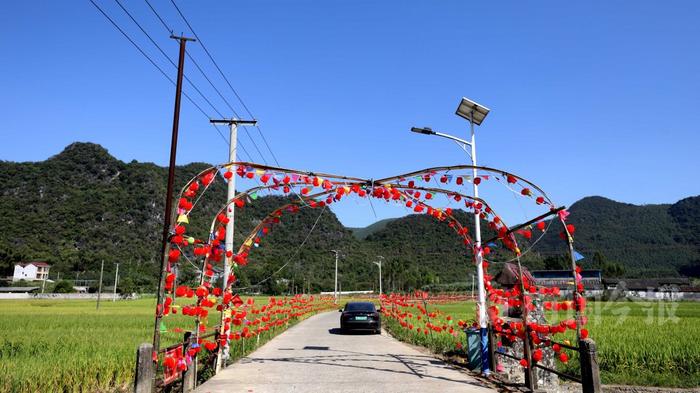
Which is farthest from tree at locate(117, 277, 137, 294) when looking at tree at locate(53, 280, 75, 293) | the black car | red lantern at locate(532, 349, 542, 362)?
red lantern at locate(532, 349, 542, 362)

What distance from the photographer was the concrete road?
7.80 metres

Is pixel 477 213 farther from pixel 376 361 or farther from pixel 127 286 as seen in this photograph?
pixel 127 286

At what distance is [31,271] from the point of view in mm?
93438

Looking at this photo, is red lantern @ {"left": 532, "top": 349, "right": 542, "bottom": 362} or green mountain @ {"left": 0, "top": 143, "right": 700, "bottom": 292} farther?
green mountain @ {"left": 0, "top": 143, "right": 700, "bottom": 292}

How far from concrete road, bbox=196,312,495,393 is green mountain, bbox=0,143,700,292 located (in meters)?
63.1

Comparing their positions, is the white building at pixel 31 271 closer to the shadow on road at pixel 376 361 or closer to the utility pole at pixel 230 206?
the utility pole at pixel 230 206

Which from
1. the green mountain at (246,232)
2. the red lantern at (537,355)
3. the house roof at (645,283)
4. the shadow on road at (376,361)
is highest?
the green mountain at (246,232)

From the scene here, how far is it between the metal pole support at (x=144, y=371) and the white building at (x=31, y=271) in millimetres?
104379

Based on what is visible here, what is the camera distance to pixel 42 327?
2020cm

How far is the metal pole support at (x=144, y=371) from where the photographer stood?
611cm

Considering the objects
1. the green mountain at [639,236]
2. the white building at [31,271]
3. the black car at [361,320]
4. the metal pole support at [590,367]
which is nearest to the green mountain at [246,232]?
the green mountain at [639,236]

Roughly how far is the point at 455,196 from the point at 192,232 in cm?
6548

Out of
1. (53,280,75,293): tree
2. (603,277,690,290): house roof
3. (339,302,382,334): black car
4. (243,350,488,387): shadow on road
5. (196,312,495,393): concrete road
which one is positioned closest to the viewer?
(196,312,495,393): concrete road

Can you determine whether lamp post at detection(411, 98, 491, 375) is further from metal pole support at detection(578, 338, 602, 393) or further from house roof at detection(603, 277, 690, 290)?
house roof at detection(603, 277, 690, 290)
